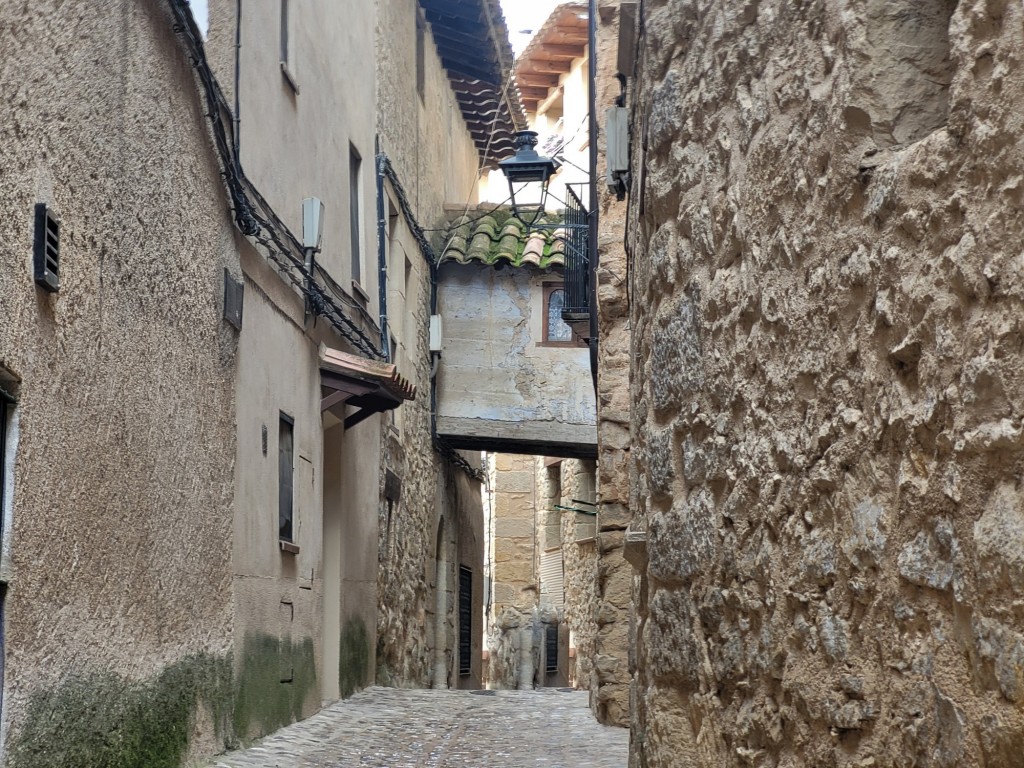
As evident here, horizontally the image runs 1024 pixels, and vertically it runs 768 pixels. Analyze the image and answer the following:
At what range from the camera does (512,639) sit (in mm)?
24172

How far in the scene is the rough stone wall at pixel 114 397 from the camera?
4621mm

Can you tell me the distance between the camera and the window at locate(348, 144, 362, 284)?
1255 centimetres

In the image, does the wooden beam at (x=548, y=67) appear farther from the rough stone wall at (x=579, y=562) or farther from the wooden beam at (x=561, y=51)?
the rough stone wall at (x=579, y=562)

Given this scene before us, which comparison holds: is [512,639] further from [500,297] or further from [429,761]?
[429,761]

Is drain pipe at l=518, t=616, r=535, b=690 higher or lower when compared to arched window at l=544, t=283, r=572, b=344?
lower

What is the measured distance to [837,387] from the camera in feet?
9.07

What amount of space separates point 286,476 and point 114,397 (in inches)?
155

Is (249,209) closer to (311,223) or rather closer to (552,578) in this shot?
(311,223)

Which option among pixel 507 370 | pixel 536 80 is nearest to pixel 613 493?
pixel 507 370

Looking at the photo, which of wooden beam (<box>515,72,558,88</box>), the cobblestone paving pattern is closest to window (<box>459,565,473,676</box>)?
the cobblestone paving pattern

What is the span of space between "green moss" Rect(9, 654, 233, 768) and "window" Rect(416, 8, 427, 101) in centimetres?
1031

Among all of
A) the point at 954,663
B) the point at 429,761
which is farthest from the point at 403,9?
the point at 954,663

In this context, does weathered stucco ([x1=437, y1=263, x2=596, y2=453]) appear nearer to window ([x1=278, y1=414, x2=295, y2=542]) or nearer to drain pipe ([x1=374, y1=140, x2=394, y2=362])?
drain pipe ([x1=374, y1=140, x2=394, y2=362])

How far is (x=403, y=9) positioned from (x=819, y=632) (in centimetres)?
1356
